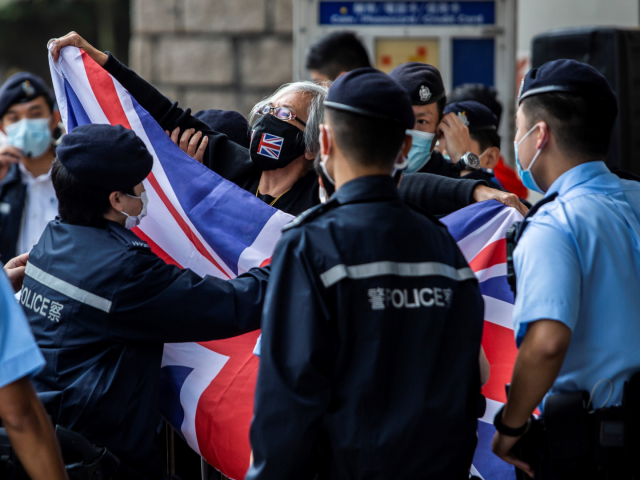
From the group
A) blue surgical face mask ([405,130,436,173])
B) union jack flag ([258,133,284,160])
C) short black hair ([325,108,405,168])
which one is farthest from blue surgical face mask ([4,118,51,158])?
short black hair ([325,108,405,168])

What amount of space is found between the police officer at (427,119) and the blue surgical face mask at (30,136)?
2.79m

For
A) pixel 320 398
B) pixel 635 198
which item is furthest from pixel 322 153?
pixel 635 198

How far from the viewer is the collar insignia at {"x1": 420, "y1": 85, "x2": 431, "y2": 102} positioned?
344 centimetres

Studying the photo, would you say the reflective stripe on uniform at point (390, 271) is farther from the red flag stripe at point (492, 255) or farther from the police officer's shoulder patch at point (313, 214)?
the red flag stripe at point (492, 255)

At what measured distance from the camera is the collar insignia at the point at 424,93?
3443 millimetres

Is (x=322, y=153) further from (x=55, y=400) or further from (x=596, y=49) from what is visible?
(x=596, y=49)

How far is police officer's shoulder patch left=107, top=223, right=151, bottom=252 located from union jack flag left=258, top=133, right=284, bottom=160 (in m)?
0.79

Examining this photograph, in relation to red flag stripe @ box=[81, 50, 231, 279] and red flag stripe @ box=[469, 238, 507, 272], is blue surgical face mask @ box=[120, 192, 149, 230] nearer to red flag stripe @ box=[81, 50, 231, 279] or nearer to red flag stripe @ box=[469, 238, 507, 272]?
red flag stripe @ box=[81, 50, 231, 279]

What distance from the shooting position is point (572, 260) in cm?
197

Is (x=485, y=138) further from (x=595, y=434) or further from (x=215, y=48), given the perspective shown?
(x=215, y=48)

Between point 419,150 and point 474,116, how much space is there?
0.65m

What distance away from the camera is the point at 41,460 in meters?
1.88

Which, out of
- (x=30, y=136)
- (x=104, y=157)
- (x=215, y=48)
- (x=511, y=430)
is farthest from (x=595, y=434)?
(x=215, y=48)

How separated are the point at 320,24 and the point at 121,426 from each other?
4.65 metres
